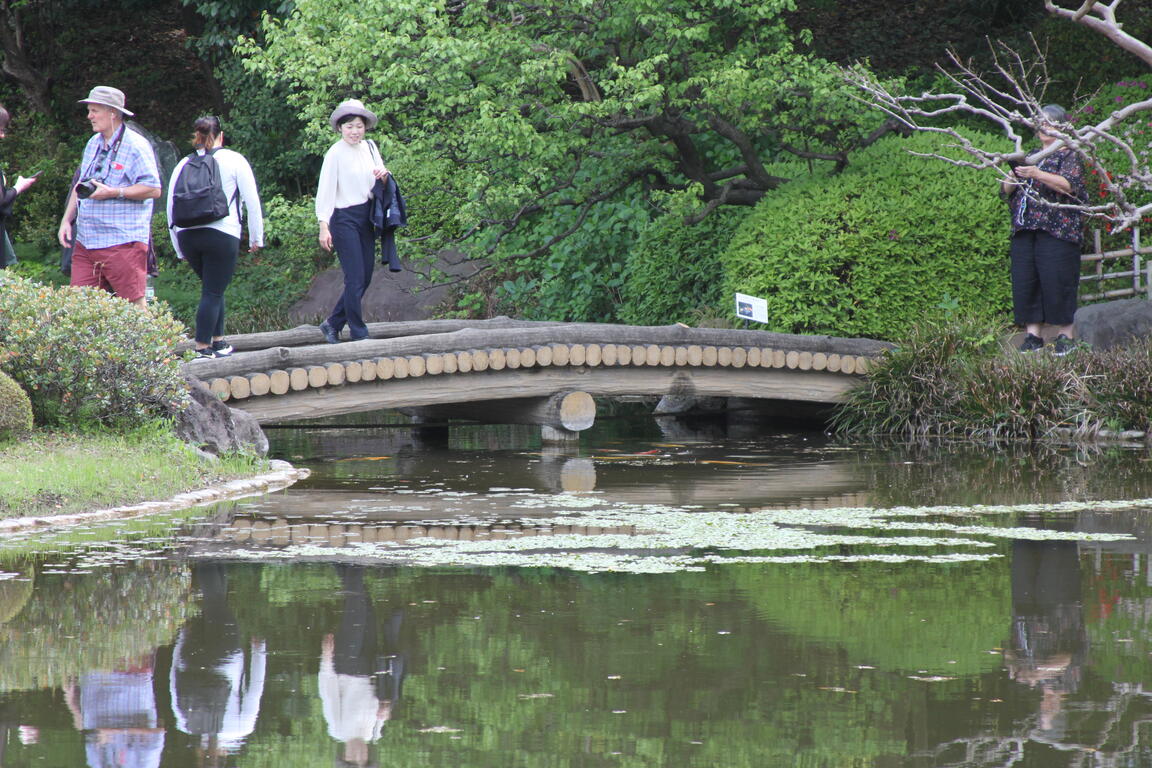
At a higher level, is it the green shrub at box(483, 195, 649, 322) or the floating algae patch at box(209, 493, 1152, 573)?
the green shrub at box(483, 195, 649, 322)

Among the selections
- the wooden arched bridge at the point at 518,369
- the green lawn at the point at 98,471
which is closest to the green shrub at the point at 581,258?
the wooden arched bridge at the point at 518,369

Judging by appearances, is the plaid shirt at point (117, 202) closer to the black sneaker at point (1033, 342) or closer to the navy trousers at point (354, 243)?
the navy trousers at point (354, 243)

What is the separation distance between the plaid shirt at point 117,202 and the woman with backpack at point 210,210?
35cm

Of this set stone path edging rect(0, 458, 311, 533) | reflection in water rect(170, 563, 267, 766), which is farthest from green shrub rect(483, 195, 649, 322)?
reflection in water rect(170, 563, 267, 766)

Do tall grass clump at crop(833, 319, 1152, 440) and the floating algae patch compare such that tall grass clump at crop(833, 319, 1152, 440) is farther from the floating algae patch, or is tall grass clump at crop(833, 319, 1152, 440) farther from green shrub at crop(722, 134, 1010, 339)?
the floating algae patch

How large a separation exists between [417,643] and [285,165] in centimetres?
2054

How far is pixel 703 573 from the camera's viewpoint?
5734 millimetres

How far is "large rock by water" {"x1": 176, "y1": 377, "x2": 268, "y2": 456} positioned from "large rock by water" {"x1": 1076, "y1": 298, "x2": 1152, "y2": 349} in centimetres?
773

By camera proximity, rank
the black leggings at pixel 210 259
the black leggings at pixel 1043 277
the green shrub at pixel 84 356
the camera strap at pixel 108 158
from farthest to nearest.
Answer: the black leggings at pixel 1043 277 → the black leggings at pixel 210 259 → the camera strap at pixel 108 158 → the green shrub at pixel 84 356

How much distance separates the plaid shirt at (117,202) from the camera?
31.6ft

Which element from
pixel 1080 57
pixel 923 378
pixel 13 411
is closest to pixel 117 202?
pixel 13 411

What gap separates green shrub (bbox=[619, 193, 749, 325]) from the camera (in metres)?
15.9

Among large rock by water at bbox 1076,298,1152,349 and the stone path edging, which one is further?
large rock by water at bbox 1076,298,1152,349

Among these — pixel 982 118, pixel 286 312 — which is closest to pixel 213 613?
pixel 982 118
